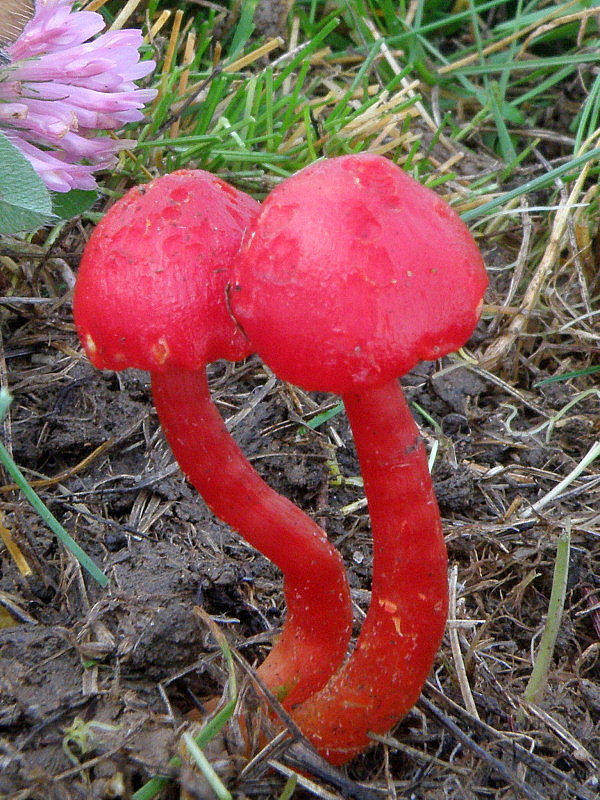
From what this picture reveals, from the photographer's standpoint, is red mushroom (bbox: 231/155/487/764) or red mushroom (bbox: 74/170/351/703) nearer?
red mushroom (bbox: 231/155/487/764)

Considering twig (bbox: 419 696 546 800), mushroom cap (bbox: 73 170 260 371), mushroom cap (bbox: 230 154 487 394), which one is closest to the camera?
mushroom cap (bbox: 230 154 487 394)

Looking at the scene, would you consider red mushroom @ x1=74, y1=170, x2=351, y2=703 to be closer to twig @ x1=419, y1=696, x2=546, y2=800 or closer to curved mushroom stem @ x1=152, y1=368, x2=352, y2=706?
curved mushroom stem @ x1=152, y1=368, x2=352, y2=706

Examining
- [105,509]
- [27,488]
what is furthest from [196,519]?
[27,488]

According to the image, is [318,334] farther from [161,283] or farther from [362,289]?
[161,283]

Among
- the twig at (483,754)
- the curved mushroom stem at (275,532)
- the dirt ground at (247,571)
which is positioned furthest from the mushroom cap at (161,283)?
the twig at (483,754)

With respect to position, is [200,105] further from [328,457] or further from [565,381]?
[565,381]

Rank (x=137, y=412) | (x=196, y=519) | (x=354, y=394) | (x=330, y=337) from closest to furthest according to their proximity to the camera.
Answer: (x=330, y=337) < (x=354, y=394) < (x=196, y=519) < (x=137, y=412)

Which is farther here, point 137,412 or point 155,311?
point 137,412

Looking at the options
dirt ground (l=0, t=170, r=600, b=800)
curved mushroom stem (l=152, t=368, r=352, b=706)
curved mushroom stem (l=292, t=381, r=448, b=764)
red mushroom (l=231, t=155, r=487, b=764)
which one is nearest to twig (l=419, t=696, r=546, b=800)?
dirt ground (l=0, t=170, r=600, b=800)
